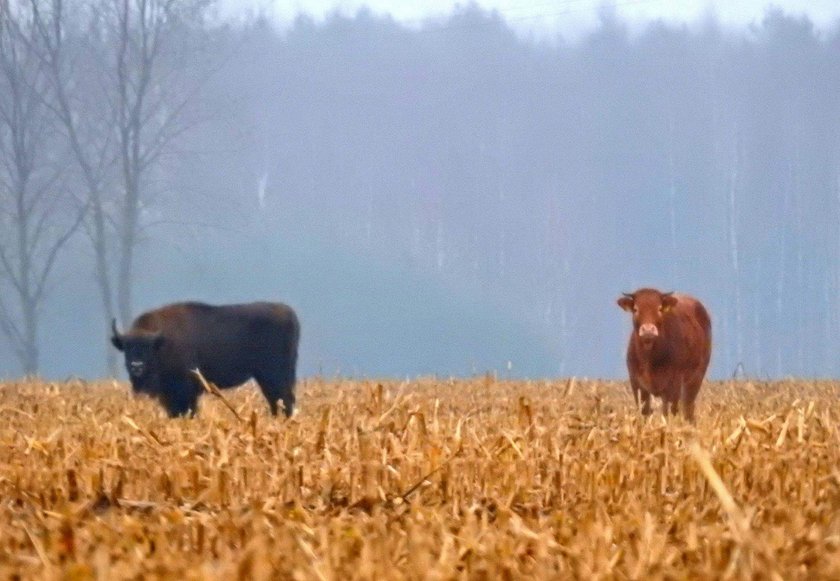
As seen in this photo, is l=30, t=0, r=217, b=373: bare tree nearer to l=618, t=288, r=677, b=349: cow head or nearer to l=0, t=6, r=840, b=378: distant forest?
l=0, t=6, r=840, b=378: distant forest

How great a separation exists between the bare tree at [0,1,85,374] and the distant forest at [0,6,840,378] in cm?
1366

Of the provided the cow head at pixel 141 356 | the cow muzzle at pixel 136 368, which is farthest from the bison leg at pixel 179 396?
the cow muzzle at pixel 136 368

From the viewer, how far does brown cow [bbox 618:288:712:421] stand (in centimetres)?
1342

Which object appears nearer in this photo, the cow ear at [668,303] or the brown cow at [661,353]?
the brown cow at [661,353]

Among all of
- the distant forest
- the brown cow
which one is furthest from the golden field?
the distant forest

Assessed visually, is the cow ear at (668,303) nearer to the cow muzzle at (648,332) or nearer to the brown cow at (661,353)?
the brown cow at (661,353)

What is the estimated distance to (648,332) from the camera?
13086 mm

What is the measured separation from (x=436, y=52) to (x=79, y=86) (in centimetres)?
3770

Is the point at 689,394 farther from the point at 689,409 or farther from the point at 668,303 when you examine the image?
the point at 668,303

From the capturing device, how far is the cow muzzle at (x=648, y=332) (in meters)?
13.1

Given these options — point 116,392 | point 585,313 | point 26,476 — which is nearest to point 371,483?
point 26,476

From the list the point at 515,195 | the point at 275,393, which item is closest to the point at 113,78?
the point at 275,393

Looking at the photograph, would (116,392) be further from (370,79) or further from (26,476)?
(370,79)

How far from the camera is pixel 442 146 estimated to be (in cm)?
7531
